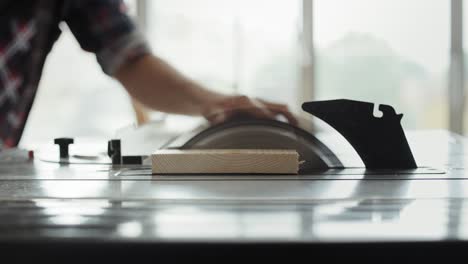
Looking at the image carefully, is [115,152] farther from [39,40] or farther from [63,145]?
[39,40]

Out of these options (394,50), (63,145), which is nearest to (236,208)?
(63,145)

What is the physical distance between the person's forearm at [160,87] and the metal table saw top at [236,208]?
1.06ft

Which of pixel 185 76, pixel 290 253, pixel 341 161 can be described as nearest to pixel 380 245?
pixel 290 253

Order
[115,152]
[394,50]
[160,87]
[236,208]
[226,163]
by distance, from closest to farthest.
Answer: [236,208] < [226,163] < [115,152] < [160,87] < [394,50]

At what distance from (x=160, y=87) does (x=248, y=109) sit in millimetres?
345

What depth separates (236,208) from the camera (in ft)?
1.13

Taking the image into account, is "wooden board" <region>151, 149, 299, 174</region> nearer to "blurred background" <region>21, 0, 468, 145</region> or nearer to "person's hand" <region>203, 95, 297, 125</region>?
"person's hand" <region>203, 95, 297, 125</region>

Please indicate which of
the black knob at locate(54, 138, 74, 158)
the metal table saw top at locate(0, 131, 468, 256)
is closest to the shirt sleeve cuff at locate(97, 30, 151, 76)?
the black knob at locate(54, 138, 74, 158)

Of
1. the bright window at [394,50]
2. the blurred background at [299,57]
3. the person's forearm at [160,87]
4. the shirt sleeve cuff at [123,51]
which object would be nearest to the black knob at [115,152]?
the person's forearm at [160,87]

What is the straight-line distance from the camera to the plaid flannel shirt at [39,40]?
96cm

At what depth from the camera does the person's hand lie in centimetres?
64

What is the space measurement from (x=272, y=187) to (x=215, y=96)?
36 cm

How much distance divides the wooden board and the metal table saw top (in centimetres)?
2

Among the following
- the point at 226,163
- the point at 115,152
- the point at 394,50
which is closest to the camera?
the point at 226,163
